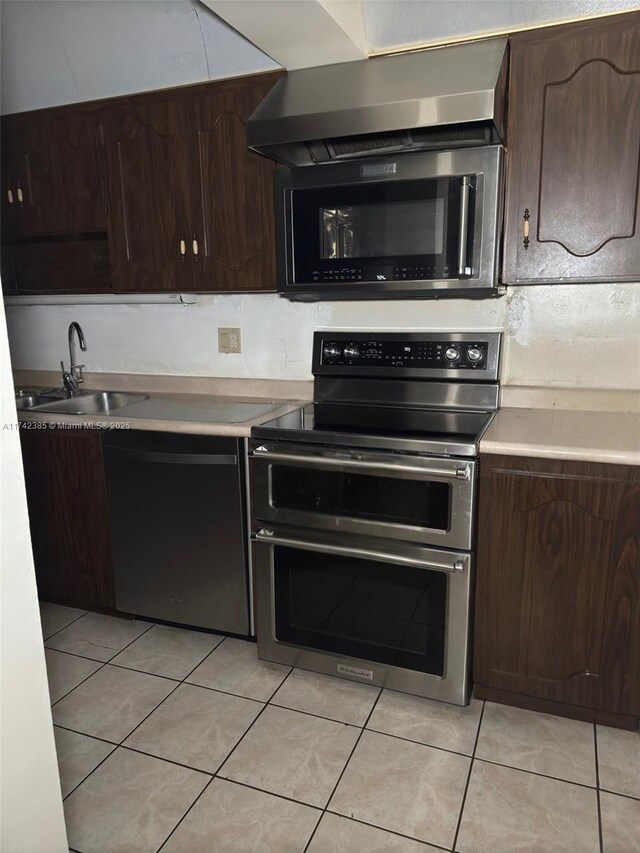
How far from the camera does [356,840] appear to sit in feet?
4.83

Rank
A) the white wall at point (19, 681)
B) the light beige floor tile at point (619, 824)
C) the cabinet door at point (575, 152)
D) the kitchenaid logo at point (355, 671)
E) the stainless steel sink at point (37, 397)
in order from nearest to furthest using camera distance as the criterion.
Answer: the white wall at point (19, 681) → the light beige floor tile at point (619, 824) → the cabinet door at point (575, 152) → the kitchenaid logo at point (355, 671) → the stainless steel sink at point (37, 397)

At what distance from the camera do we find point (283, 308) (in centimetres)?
253

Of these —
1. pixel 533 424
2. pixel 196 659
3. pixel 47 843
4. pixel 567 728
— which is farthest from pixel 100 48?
pixel 567 728

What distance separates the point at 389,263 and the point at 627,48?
2.87ft

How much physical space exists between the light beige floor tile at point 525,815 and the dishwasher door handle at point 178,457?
119cm

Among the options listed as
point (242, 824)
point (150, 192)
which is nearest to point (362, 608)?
point (242, 824)

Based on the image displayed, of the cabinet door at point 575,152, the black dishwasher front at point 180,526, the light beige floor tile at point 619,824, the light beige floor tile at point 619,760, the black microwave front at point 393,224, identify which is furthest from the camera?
the black dishwasher front at point 180,526

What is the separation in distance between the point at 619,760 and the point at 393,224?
1.71 meters

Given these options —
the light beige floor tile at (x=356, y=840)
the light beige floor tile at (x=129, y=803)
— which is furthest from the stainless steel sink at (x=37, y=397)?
the light beige floor tile at (x=356, y=840)

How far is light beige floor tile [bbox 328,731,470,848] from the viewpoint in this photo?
1514 mm

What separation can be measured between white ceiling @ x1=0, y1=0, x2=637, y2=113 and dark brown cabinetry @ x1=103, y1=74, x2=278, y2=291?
0.32 feet

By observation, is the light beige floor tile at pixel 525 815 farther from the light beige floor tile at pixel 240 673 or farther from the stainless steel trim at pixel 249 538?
the stainless steel trim at pixel 249 538

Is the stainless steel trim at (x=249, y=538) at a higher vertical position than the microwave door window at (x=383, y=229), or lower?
lower

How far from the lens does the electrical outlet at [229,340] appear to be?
2.63 m
